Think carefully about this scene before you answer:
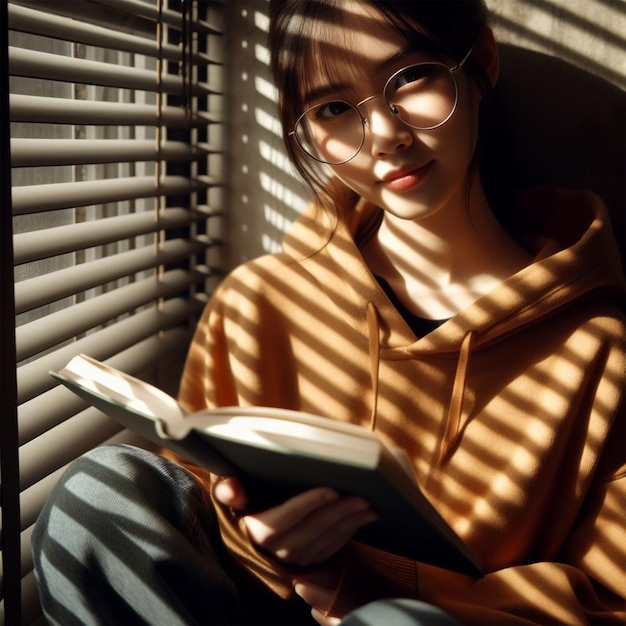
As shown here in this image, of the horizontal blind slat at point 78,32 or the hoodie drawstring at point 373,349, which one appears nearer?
the horizontal blind slat at point 78,32

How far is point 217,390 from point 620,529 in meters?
0.65

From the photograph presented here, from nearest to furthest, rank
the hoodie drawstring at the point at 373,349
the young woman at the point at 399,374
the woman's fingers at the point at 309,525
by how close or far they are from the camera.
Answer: the woman's fingers at the point at 309,525, the young woman at the point at 399,374, the hoodie drawstring at the point at 373,349

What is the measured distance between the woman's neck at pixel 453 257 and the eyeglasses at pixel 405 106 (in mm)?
186

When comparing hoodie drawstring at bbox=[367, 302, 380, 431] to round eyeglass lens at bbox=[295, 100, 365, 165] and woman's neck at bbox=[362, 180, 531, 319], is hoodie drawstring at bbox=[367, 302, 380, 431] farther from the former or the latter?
round eyeglass lens at bbox=[295, 100, 365, 165]

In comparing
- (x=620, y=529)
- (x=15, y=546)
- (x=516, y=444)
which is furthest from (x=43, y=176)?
(x=620, y=529)

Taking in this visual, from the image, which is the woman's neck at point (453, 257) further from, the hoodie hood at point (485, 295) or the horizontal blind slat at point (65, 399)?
the horizontal blind slat at point (65, 399)

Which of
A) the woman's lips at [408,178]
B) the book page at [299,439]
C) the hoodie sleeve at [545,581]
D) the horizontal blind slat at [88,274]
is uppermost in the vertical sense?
the woman's lips at [408,178]

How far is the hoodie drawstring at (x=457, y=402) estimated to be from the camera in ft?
3.61

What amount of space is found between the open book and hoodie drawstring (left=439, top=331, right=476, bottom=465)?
258 mm

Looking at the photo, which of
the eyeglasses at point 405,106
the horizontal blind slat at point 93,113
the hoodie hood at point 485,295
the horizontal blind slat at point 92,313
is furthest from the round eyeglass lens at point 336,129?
the horizontal blind slat at point 92,313

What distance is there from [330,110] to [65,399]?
0.58m

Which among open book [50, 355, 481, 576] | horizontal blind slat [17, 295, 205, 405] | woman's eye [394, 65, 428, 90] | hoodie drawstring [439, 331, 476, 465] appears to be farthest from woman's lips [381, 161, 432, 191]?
horizontal blind slat [17, 295, 205, 405]

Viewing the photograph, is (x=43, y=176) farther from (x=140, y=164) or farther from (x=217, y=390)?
(x=217, y=390)

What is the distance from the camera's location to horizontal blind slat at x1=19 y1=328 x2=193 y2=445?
1.04 m
